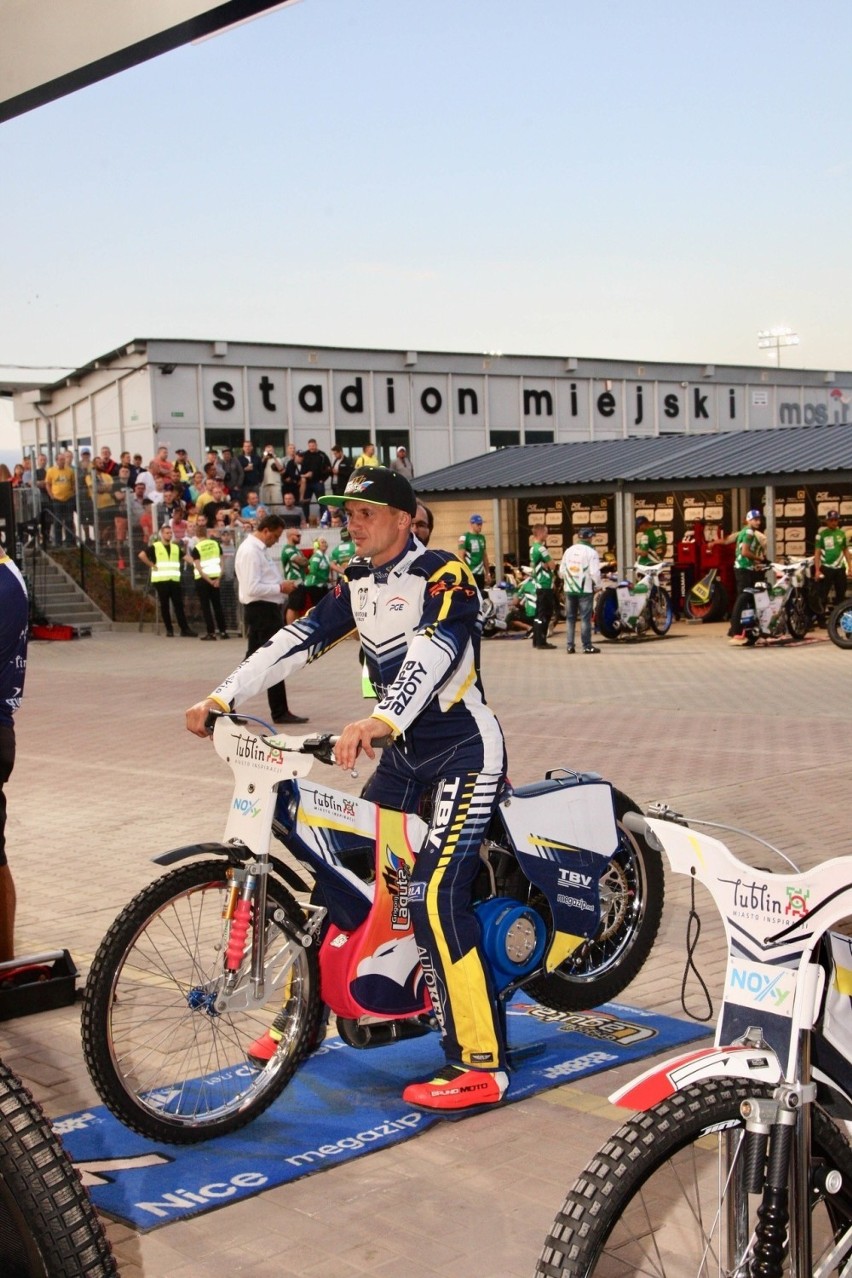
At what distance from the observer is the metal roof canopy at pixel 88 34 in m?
6.57

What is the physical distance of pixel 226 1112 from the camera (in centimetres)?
438

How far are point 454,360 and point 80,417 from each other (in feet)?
31.4

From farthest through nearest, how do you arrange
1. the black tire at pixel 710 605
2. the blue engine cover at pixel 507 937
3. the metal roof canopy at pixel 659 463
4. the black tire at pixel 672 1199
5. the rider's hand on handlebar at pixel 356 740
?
the black tire at pixel 710 605
the metal roof canopy at pixel 659 463
the blue engine cover at pixel 507 937
the rider's hand on handlebar at pixel 356 740
the black tire at pixel 672 1199

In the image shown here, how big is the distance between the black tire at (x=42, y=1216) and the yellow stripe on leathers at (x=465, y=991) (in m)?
2.29

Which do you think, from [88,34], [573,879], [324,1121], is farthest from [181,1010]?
[88,34]

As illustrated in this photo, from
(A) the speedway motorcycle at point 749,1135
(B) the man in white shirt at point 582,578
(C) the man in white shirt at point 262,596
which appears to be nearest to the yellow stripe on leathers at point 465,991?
(A) the speedway motorcycle at point 749,1135

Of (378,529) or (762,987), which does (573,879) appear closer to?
(378,529)

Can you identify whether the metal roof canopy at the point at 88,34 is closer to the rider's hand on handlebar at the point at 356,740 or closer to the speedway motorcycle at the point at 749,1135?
the rider's hand on handlebar at the point at 356,740

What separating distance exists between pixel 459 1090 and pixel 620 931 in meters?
1.09

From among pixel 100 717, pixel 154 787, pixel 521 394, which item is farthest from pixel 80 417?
pixel 154 787

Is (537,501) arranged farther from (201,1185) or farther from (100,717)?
(201,1185)

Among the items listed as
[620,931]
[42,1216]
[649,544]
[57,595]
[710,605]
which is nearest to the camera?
[42,1216]

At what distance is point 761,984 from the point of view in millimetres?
2639

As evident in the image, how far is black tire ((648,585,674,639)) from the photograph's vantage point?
923 inches
